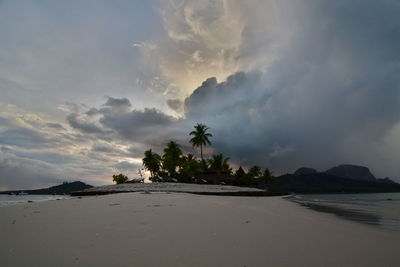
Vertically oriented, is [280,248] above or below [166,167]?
below

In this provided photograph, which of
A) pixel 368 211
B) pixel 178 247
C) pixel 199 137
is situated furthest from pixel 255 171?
pixel 178 247

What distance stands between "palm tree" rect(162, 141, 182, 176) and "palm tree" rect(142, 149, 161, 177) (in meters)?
6.73

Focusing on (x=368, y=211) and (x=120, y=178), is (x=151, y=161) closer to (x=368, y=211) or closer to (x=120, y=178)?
(x=120, y=178)

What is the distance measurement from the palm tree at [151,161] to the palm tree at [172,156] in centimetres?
673

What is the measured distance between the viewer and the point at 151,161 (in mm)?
54906

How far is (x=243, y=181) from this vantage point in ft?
198

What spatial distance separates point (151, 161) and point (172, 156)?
955 cm

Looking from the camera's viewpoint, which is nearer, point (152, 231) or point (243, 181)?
point (152, 231)

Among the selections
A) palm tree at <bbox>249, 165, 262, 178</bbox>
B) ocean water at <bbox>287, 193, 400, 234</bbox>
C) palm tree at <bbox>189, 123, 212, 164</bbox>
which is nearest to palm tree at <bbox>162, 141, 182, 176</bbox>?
palm tree at <bbox>189, 123, 212, 164</bbox>

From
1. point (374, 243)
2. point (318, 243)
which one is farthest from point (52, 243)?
point (374, 243)

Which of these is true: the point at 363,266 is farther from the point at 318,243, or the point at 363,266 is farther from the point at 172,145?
the point at 172,145

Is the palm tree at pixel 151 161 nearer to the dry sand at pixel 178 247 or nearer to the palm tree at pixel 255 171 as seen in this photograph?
the palm tree at pixel 255 171

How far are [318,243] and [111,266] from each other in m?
2.21

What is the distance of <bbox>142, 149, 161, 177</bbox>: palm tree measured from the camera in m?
54.7
